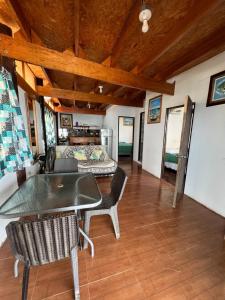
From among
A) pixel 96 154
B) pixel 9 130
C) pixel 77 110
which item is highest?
pixel 77 110

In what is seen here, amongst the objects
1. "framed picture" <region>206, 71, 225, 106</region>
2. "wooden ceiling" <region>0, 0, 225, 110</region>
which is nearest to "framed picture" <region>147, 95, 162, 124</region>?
"wooden ceiling" <region>0, 0, 225, 110</region>

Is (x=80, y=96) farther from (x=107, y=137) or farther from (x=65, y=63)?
(x=107, y=137)

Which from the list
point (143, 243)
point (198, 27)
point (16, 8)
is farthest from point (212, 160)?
point (16, 8)

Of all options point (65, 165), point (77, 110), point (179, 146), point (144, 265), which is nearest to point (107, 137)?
point (77, 110)

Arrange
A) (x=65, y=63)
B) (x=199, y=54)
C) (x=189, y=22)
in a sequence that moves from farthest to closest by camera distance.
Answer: (x=199, y=54) → (x=65, y=63) → (x=189, y=22)

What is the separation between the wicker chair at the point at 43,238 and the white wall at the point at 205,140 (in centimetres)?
250

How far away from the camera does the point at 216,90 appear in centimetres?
233

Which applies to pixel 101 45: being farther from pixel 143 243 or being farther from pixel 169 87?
pixel 143 243

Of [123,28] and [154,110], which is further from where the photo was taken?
[154,110]

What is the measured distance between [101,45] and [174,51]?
1217 mm

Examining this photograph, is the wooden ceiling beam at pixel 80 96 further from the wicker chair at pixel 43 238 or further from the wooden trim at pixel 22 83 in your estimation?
the wicker chair at pixel 43 238

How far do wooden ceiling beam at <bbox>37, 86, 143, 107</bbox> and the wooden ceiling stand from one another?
1.63m

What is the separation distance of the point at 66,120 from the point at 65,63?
6325 mm

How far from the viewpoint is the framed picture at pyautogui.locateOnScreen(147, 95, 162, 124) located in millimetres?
3860
